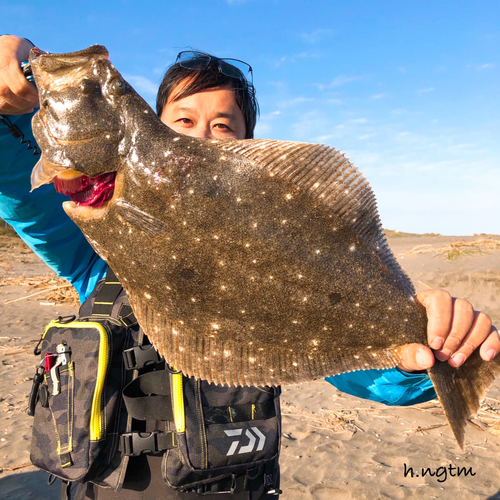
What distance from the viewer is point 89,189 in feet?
5.17

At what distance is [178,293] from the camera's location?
1.61m

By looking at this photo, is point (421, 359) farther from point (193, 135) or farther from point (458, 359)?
point (193, 135)

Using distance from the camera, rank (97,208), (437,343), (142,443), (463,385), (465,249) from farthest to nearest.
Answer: (465,249) < (142,443) < (463,385) < (437,343) < (97,208)

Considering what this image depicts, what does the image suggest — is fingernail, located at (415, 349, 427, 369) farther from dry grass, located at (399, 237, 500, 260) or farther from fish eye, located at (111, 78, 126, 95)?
dry grass, located at (399, 237, 500, 260)

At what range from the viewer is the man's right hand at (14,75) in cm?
164

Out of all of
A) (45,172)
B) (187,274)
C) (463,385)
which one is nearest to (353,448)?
(463,385)

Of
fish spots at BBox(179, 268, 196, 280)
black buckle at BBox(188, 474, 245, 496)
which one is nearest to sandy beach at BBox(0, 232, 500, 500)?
black buckle at BBox(188, 474, 245, 496)

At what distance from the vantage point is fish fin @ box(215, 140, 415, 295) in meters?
1.57

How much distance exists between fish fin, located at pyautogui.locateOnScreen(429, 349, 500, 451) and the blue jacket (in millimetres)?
350

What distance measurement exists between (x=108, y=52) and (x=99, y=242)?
74 centimetres

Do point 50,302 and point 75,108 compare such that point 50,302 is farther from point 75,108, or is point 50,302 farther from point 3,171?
point 75,108

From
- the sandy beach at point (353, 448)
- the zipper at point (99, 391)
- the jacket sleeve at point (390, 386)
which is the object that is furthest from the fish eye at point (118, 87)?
the sandy beach at point (353, 448)

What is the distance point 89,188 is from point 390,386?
1.98 meters

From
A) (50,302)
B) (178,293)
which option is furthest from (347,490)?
(50,302)
